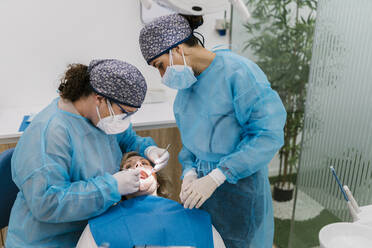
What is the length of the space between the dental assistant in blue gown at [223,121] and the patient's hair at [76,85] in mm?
259

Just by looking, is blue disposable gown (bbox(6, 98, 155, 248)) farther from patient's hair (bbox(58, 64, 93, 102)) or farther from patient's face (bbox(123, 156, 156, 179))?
patient's face (bbox(123, 156, 156, 179))

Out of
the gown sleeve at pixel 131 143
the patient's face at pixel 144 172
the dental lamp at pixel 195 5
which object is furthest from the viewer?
the gown sleeve at pixel 131 143

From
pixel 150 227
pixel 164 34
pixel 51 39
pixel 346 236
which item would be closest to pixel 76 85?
pixel 164 34

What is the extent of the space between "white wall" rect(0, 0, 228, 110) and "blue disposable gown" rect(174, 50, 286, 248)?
140cm

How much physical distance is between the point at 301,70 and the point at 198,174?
1506 millimetres

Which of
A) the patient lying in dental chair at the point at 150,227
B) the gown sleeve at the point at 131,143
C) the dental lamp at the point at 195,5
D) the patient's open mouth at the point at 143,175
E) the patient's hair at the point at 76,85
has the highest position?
the dental lamp at the point at 195,5

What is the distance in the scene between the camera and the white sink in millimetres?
871

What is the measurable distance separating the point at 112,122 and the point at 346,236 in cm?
92

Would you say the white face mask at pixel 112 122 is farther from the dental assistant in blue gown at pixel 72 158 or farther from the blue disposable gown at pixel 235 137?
the blue disposable gown at pixel 235 137

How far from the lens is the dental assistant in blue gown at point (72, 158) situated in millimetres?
1081

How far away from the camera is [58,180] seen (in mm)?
1104

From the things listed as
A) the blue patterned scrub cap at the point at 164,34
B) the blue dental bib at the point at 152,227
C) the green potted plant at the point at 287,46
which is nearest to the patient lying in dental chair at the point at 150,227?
the blue dental bib at the point at 152,227

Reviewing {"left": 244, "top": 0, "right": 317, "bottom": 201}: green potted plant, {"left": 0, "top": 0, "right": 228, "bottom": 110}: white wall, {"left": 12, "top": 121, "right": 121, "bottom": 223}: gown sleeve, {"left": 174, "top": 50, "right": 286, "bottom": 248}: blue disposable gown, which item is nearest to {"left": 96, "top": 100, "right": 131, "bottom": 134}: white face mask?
{"left": 12, "top": 121, "right": 121, "bottom": 223}: gown sleeve

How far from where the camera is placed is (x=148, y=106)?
→ 8.25ft
